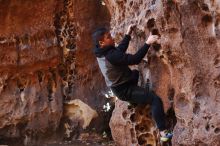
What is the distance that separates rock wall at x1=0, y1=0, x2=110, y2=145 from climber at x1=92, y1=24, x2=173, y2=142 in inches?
137

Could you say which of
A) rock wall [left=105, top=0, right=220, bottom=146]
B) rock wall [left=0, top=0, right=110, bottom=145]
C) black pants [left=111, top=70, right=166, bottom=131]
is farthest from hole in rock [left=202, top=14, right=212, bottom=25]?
rock wall [left=0, top=0, right=110, bottom=145]

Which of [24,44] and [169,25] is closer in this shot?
[169,25]

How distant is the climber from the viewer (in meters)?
4.27

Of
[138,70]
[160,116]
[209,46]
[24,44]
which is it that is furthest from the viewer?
[24,44]

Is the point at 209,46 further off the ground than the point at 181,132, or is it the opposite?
the point at 209,46

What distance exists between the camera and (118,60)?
4285 millimetres

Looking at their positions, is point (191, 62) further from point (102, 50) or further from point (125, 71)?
point (102, 50)

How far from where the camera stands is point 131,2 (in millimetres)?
4957

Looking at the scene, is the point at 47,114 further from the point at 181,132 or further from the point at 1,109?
the point at 181,132

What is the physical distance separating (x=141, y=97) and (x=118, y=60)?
0.45 meters

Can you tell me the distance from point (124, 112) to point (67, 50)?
3.36 m

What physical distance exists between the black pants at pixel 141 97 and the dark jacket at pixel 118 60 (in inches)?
2.7

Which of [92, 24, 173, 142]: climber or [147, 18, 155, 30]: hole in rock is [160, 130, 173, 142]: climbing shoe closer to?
[92, 24, 173, 142]: climber

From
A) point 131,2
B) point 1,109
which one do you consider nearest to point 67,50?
Result: point 1,109
